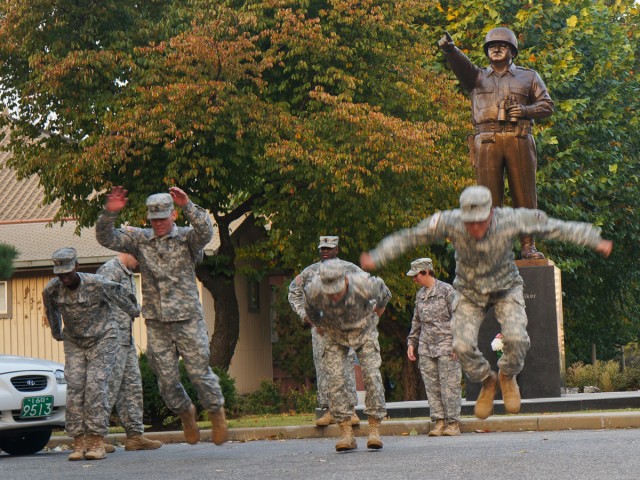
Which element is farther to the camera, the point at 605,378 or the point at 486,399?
the point at 605,378

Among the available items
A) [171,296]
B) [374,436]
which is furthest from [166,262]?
[374,436]

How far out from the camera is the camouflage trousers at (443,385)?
1511cm

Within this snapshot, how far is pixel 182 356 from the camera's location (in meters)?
11.8

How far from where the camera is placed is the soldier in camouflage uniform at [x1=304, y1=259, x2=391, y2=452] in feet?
39.1

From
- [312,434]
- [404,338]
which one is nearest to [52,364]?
[312,434]

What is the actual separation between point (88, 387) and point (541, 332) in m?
6.37

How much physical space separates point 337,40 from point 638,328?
1853 centimetres

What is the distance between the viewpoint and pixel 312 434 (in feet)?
52.5

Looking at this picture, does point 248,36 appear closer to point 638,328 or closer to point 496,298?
point 496,298

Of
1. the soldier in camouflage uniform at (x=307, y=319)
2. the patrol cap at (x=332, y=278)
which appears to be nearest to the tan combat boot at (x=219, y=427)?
the soldier in camouflage uniform at (x=307, y=319)

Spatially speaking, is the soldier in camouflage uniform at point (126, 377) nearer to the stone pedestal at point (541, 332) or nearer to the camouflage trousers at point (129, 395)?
the camouflage trousers at point (129, 395)

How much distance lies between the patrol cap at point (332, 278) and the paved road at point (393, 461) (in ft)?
4.78

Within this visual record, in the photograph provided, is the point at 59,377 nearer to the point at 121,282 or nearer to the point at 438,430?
the point at 121,282

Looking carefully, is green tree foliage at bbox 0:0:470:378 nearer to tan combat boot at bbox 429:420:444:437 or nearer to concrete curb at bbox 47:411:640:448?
concrete curb at bbox 47:411:640:448
